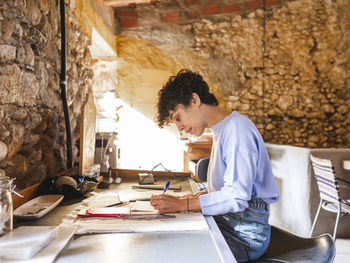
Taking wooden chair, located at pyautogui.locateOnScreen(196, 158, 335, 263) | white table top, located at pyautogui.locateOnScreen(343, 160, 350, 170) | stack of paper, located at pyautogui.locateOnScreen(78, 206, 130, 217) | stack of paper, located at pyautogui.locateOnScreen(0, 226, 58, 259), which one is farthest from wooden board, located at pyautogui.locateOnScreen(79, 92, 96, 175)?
white table top, located at pyautogui.locateOnScreen(343, 160, 350, 170)

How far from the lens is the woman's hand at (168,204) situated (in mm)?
1245

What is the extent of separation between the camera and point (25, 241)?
827 millimetres

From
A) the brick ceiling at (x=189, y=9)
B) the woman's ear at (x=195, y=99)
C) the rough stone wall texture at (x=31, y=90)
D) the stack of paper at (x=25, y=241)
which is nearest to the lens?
the stack of paper at (x=25, y=241)

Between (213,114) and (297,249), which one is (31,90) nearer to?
(213,114)

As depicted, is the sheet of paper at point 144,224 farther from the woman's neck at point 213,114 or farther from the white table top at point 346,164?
the white table top at point 346,164

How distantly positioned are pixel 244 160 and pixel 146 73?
12.0 feet

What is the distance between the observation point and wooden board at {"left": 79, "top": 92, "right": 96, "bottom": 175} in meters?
1.90

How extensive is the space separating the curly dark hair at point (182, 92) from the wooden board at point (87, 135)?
566 millimetres

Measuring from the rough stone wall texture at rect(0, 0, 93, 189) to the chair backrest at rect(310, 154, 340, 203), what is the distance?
2193 millimetres

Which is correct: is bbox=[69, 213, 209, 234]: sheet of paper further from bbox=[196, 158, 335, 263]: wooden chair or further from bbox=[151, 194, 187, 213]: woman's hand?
bbox=[196, 158, 335, 263]: wooden chair

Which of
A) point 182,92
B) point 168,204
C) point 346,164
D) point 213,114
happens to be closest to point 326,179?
point 346,164

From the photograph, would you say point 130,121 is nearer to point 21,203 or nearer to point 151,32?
point 151,32

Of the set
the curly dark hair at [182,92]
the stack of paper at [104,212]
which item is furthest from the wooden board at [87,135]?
the stack of paper at [104,212]

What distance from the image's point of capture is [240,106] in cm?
485
